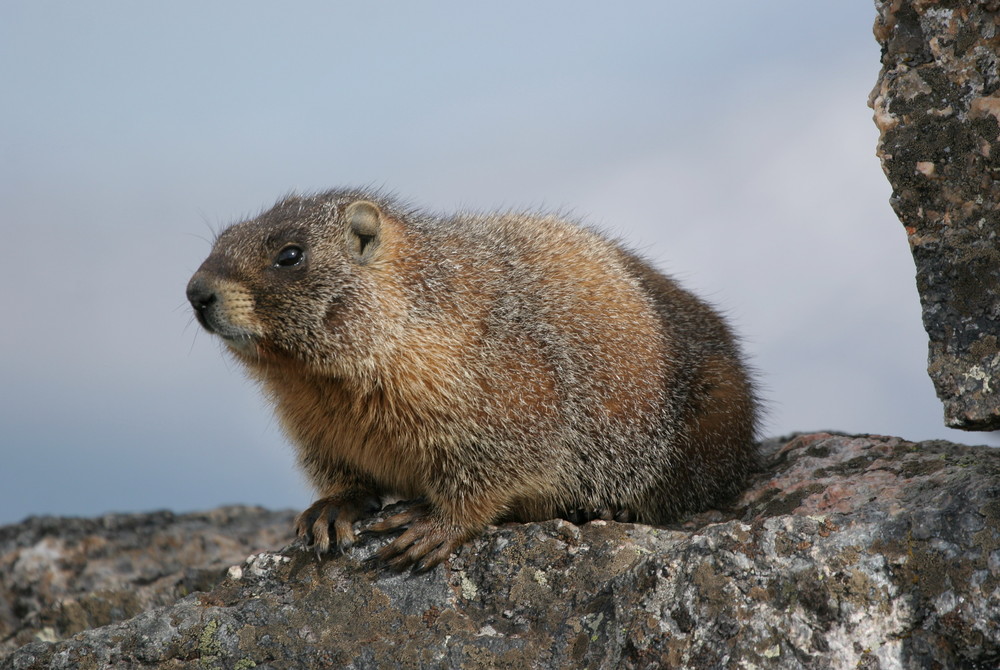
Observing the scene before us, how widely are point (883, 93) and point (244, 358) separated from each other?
11.7 feet

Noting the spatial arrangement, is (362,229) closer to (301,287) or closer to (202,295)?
(301,287)

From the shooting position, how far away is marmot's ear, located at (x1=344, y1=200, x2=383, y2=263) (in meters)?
5.54

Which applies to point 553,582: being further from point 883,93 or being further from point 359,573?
point 883,93

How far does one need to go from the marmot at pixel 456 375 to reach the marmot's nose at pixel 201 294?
1cm

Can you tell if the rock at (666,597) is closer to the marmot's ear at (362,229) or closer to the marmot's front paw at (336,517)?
the marmot's front paw at (336,517)

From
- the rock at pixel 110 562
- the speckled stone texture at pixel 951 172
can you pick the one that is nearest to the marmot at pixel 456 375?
the rock at pixel 110 562

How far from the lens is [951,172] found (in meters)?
4.43

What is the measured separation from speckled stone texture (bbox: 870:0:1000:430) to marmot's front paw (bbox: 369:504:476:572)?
2464 mm

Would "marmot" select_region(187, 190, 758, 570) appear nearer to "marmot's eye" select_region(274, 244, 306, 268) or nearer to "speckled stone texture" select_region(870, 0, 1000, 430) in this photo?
"marmot's eye" select_region(274, 244, 306, 268)

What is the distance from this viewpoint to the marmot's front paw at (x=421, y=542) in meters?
5.11

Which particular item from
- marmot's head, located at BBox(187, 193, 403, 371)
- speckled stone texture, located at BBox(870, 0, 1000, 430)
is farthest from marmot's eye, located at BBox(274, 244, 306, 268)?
speckled stone texture, located at BBox(870, 0, 1000, 430)

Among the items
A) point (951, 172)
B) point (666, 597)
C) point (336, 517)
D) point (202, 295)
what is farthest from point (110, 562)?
point (951, 172)

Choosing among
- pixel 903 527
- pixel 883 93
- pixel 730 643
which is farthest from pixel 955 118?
pixel 730 643

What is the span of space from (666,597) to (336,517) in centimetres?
209
